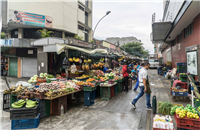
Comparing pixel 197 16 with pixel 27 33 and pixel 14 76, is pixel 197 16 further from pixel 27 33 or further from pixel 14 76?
pixel 14 76

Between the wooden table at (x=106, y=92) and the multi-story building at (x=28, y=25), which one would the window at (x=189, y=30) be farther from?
the multi-story building at (x=28, y=25)

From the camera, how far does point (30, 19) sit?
1703 cm

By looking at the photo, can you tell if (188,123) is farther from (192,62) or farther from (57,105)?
(192,62)

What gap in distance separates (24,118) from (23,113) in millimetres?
163

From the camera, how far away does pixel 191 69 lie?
802cm


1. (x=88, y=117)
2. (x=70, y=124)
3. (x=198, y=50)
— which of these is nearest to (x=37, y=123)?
(x=70, y=124)

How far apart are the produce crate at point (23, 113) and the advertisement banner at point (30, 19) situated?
15685mm

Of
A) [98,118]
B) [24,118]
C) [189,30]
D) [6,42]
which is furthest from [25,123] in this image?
[6,42]

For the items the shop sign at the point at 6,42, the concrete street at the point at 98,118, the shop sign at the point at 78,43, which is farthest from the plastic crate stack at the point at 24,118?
the shop sign at the point at 6,42

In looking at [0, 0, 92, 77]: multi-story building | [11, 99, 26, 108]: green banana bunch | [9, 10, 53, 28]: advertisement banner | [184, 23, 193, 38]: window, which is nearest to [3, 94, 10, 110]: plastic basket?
[11, 99, 26, 108]: green banana bunch

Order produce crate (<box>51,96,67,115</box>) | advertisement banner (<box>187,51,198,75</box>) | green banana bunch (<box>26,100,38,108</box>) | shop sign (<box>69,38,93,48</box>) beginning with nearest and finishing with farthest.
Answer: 1. green banana bunch (<box>26,100,38,108</box>)
2. produce crate (<box>51,96,67,115</box>)
3. advertisement banner (<box>187,51,198,75</box>)
4. shop sign (<box>69,38,93,48</box>)

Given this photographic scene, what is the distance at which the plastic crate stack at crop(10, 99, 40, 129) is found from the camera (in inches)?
167

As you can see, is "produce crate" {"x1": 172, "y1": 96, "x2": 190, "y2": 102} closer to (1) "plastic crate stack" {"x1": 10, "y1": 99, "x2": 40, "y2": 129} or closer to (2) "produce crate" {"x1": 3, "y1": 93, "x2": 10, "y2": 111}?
(1) "plastic crate stack" {"x1": 10, "y1": 99, "x2": 40, "y2": 129}

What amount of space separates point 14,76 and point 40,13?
9.71 metres
